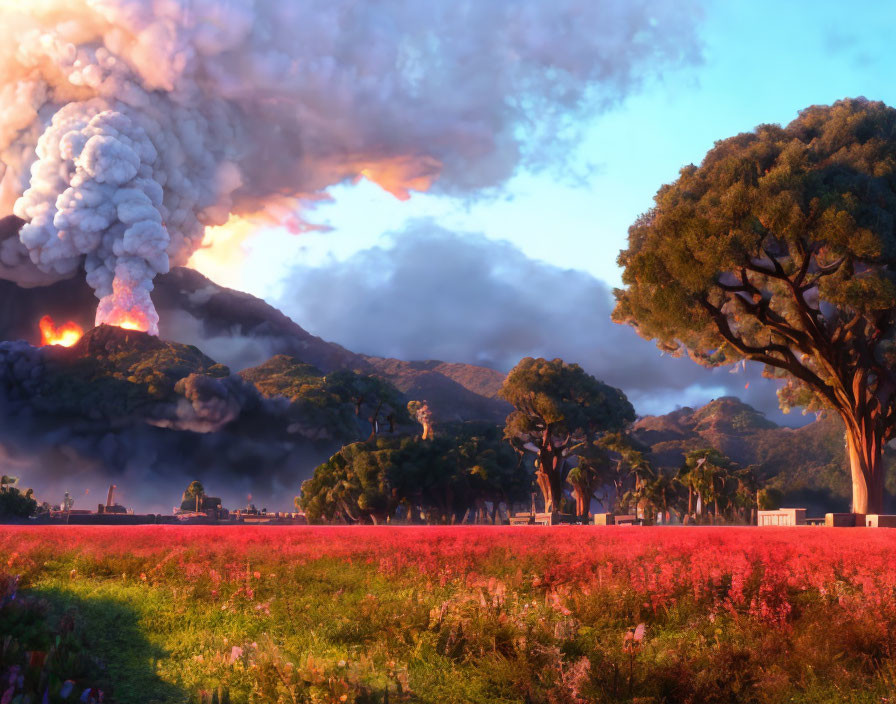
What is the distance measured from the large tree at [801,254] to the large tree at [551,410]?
27777mm

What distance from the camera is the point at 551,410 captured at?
210 ft

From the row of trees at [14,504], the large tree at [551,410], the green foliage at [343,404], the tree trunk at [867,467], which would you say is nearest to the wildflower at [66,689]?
the tree trunk at [867,467]

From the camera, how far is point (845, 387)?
111ft

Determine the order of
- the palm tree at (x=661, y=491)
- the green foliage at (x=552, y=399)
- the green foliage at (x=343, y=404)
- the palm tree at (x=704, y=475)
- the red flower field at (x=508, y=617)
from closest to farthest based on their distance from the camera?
the red flower field at (x=508, y=617) < the green foliage at (x=552, y=399) < the palm tree at (x=704, y=475) < the palm tree at (x=661, y=491) < the green foliage at (x=343, y=404)

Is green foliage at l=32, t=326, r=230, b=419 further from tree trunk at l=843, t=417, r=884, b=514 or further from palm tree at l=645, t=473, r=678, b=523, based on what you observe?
tree trunk at l=843, t=417, r=884, b=514

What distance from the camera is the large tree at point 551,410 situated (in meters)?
65.0

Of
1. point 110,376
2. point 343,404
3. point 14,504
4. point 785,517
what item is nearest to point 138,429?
point 110,376

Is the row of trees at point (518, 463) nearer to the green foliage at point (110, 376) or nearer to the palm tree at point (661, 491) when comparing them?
the palm tree at point (661, 491)

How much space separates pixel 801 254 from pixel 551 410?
34.5 m

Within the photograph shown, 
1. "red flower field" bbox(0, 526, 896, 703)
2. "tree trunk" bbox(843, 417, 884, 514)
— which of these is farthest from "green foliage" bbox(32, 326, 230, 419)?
"red flower field" bbox(0, 526, 896, 703)

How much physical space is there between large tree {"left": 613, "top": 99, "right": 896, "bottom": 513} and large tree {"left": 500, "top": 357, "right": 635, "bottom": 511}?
27.8 metres

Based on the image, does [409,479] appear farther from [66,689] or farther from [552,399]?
[66,689]

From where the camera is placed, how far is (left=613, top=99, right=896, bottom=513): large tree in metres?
29.2

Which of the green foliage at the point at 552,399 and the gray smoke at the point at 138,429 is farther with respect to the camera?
the gray smoke at the point at 138,429
